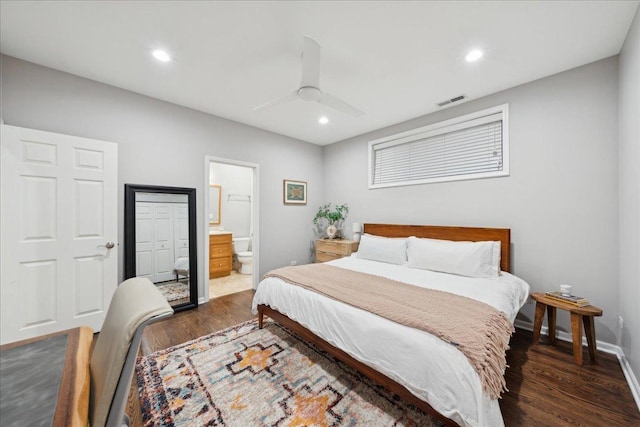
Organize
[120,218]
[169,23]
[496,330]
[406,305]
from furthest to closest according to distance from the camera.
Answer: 1. [120,218]
2. [169,23]
3. [406,305]
4. [496,330]

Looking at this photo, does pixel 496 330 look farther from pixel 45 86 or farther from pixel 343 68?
pixel 45 86

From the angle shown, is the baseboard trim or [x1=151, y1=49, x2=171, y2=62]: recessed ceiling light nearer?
the baseboard trim

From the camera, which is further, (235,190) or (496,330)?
(235,190)

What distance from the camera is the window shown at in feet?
10.1

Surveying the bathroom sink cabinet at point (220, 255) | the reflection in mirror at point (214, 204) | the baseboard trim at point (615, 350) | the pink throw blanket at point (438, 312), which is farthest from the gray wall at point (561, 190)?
the reflection in mirror at point (214, 204)

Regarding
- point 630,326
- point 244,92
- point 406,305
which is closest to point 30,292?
point 244,92

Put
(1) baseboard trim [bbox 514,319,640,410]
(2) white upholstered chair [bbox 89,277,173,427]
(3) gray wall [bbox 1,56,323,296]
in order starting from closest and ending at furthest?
1. (2) white upholstered chair [bbox 89,277,173,427]
2. (1) baseboard trim [bbox 514,319,640,410]
3. (3) gray wall [bbox 1,56,323,296]

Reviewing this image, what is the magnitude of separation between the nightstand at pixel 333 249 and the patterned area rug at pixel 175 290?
89.7 inches

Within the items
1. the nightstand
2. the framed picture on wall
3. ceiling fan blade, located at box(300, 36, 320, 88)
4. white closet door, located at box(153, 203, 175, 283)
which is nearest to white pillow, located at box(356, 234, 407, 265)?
the nightstand

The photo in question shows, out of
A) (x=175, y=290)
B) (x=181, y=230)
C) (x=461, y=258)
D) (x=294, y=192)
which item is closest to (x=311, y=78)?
(x=461, y=258)

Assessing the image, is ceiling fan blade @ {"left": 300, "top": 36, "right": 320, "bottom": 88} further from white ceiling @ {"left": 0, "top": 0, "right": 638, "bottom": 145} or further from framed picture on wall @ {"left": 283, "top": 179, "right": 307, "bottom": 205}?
framed picture on wall @ {"left": 283, "top": 179, "right": 307, "bottom": 205}

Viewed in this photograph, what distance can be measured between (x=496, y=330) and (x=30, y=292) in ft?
12.9

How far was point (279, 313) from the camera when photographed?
2.52 m

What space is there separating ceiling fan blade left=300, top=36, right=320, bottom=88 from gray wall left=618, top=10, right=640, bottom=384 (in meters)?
2.35
